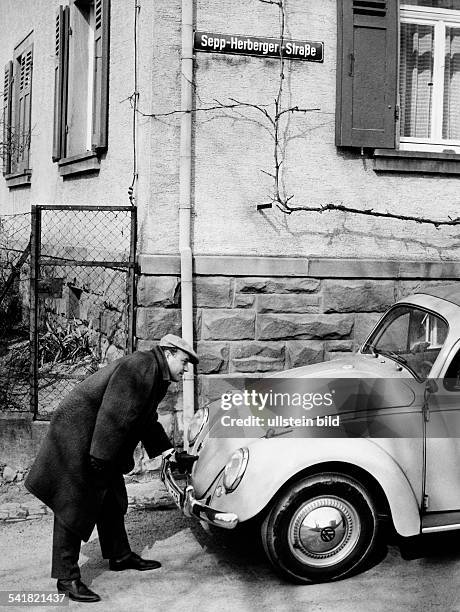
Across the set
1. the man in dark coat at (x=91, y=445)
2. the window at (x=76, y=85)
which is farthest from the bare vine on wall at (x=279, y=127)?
the man in dark coat at (x=91, y=445)

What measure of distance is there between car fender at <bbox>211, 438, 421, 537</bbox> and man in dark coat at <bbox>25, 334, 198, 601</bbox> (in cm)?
65

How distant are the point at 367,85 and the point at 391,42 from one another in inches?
19.0

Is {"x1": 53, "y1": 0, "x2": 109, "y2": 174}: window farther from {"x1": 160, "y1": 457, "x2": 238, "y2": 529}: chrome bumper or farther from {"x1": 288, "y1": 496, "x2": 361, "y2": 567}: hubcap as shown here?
{"x1": 288, "y1": 496, "x2": 361, "y2": 567}: hubcap

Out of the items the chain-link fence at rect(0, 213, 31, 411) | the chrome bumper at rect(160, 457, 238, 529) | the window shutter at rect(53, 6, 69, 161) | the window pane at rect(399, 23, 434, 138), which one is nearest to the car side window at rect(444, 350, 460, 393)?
the chrome bumper at rect(160, 457, 238, 529)

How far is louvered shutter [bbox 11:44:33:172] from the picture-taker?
1255 centimetres

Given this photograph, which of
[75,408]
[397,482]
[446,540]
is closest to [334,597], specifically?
[397,482]

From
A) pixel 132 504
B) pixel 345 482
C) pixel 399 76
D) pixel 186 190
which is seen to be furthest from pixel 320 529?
pixel 399 76

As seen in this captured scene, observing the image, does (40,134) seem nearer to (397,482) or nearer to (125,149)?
(125,149)

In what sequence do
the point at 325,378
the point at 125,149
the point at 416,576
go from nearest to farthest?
the point at 416,576, the point at 325,378, the point at 125,149

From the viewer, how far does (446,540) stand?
6043mm

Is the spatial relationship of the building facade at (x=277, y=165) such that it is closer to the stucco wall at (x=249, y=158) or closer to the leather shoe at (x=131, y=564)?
the stucco wall at (x=249, y=158)

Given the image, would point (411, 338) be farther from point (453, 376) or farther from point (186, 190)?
point (186, 190)

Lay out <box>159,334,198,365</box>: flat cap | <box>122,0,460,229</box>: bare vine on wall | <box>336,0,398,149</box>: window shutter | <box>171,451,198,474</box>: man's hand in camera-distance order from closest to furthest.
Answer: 1. <box>159,334,198,365</box>: flat cap
2. <box>171,451,198,474</box>: man's hand
3. <box>122,0,460,229</box>: bare vine on wall
4. <box>336,0,398,149</box>: window shutter

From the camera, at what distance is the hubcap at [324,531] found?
5.16m
